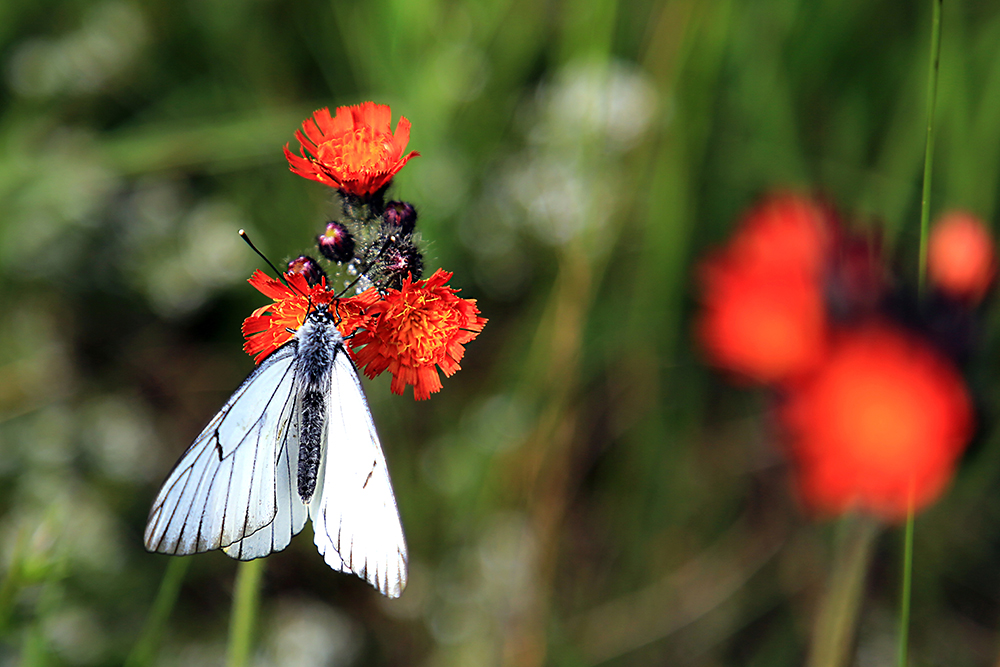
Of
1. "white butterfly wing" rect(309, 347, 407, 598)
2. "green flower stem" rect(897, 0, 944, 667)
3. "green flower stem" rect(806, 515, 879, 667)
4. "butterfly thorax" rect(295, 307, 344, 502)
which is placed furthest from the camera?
"green flower stem" rect(806, 515, 879, 667)

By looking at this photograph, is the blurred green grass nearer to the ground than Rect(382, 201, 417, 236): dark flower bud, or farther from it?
farther from it

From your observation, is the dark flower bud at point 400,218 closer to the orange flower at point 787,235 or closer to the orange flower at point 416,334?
the orange flower at point 416,334

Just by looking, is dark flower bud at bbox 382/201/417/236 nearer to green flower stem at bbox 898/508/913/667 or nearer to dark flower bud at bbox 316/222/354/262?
dark flower bud at bbox 316/222/354/262

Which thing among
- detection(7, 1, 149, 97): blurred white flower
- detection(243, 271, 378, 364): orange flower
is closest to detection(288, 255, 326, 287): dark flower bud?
detection(243, 271, 378, 364): orange flower

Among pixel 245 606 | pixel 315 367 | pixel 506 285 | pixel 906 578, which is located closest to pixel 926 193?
pixel 906 578

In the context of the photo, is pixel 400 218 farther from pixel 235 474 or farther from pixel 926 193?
pixel 926 193

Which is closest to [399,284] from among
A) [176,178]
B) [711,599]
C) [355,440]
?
[355,440]
